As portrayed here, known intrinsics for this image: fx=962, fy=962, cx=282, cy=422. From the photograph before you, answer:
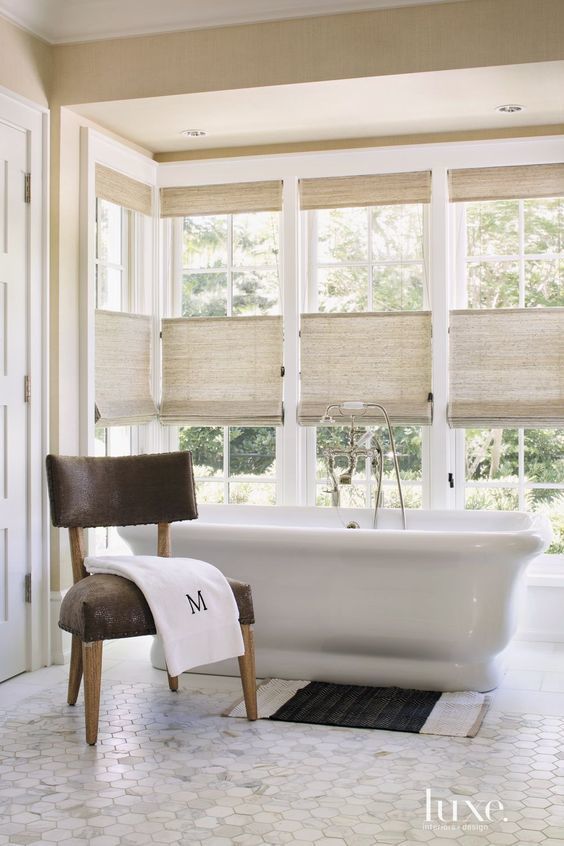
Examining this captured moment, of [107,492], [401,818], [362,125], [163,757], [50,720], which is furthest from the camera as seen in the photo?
[362,125]

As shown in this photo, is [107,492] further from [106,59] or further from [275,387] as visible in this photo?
[106,59]

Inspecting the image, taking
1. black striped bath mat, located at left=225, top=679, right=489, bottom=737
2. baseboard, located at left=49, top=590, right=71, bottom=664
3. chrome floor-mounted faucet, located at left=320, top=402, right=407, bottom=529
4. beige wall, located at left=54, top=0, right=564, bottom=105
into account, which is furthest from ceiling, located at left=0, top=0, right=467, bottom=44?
black striped bath mat, located at left=225, top=679, right=489, bottom=737

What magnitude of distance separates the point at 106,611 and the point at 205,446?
211cm

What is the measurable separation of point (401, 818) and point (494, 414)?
2.36 meters

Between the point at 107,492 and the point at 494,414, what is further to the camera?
the point at 494,414

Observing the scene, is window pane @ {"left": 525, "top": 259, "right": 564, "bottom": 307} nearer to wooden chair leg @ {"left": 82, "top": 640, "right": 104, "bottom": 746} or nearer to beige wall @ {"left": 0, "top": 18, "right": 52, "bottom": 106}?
beige wall @ {"left": 0, "top": 18, "right": 52, "bottom": 106}

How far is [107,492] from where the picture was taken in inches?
140

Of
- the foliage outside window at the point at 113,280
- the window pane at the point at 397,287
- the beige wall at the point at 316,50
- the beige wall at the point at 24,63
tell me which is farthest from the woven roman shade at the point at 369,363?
the beige wall at the point at 24,63

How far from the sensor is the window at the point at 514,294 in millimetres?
4570

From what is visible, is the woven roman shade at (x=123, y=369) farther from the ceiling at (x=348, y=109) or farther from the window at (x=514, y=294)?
the window at (x=514, y=294)

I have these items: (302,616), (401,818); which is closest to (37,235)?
(302,616)

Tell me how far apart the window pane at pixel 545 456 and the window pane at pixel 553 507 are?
6 centimetres

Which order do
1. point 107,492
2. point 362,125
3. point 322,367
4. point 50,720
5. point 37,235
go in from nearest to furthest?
point 50,720 < point 107,492 < point 37,235 < point 362,125 < point 322,367

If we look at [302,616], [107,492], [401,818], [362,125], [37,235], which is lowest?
[401,818]
